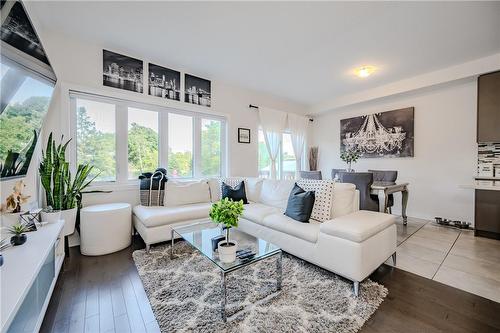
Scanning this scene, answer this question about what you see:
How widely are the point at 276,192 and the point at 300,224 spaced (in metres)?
0.96

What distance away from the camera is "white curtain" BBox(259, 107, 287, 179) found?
15.5ft

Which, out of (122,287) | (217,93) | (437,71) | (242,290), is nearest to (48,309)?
(122,287)

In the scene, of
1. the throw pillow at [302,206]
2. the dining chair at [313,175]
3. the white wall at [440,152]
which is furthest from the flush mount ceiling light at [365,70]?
the throw pillow at [302,206]

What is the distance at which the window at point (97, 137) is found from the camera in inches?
111

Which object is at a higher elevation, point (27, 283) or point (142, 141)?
point (142, 141)

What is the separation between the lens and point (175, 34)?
2.54 metres

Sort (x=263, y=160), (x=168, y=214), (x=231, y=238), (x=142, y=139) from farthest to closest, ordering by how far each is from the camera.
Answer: (x=263, y=160) → (x=142, y=139) → (x=168, y=214) → (x=231, y=238)

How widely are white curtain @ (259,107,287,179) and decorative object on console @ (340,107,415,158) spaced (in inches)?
60.4

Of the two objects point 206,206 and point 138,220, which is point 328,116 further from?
point 138,220

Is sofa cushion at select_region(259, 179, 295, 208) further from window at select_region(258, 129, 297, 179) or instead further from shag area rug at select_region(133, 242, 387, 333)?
window at select_region(258, 129, 297, 179)

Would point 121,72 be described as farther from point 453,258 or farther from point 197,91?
point 453,258

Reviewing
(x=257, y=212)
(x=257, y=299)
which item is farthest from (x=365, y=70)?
(x=257, y=299)

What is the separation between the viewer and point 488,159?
3258 mm

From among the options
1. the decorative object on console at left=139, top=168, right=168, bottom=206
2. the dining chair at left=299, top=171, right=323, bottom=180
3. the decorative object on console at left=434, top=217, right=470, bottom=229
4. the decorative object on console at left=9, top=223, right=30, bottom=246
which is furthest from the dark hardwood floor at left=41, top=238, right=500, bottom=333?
the decorative object on console at left=434, top=217, right=470, bottom=229
